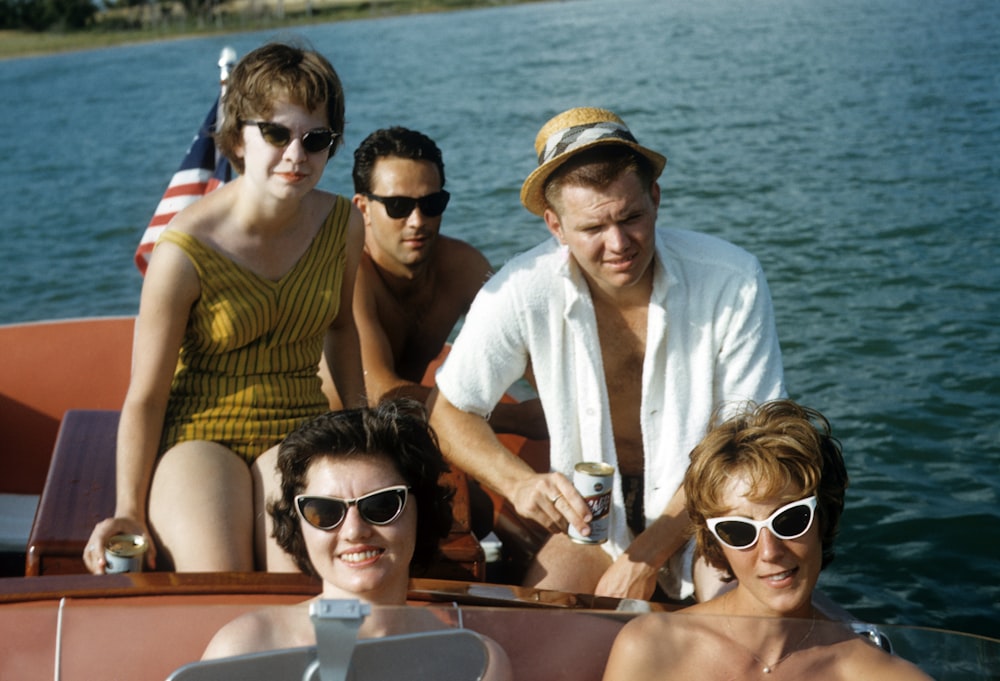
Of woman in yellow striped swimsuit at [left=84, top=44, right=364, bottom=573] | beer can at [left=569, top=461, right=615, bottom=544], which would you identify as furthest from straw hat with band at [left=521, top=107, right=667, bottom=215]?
beer can at [left=569, top=461, right=615, bottom=544]

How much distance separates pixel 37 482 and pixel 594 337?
84.4 inches

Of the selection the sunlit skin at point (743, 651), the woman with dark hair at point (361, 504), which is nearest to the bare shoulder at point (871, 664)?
the sunlit skin at point (743, 651)

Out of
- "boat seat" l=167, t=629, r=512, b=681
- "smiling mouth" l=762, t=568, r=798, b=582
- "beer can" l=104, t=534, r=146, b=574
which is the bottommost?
"beer can" l=104, t=534, r=146, b=574

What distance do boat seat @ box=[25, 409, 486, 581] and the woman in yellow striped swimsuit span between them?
0.11 metres

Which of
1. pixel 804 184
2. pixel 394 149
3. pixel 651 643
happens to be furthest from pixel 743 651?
pixel 804 184

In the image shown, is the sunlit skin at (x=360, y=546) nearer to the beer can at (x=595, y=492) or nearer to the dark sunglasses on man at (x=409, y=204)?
the beer can at (x=595, y=492)

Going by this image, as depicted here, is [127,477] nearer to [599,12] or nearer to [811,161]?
[811,161]

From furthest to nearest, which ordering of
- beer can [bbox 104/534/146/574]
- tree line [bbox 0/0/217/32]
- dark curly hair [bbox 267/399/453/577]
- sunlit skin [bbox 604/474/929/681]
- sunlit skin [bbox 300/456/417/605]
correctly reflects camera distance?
1. tree line [bbox 0/0/217/32]
2. beer can [bbox 104/534/146/574]
3. dark curly hair [bbox 267/399/453/577]
4. sunlit skin [bbox 300/456/417/605]
5. sunlit skin [bbox 604/474/929/681]

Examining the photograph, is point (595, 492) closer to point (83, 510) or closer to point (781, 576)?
point (781, 576)

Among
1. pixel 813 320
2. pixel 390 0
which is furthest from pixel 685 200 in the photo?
pixel 390 0

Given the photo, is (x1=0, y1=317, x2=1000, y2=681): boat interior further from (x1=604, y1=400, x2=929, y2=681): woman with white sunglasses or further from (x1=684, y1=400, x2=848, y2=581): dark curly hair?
(x1=684, y1=400, x2=848, y2=581): dark curly hair

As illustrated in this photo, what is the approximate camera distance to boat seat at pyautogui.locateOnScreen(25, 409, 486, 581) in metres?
2.48

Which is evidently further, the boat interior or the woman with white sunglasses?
the woman with white sunglasses

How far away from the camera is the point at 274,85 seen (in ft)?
9.21
